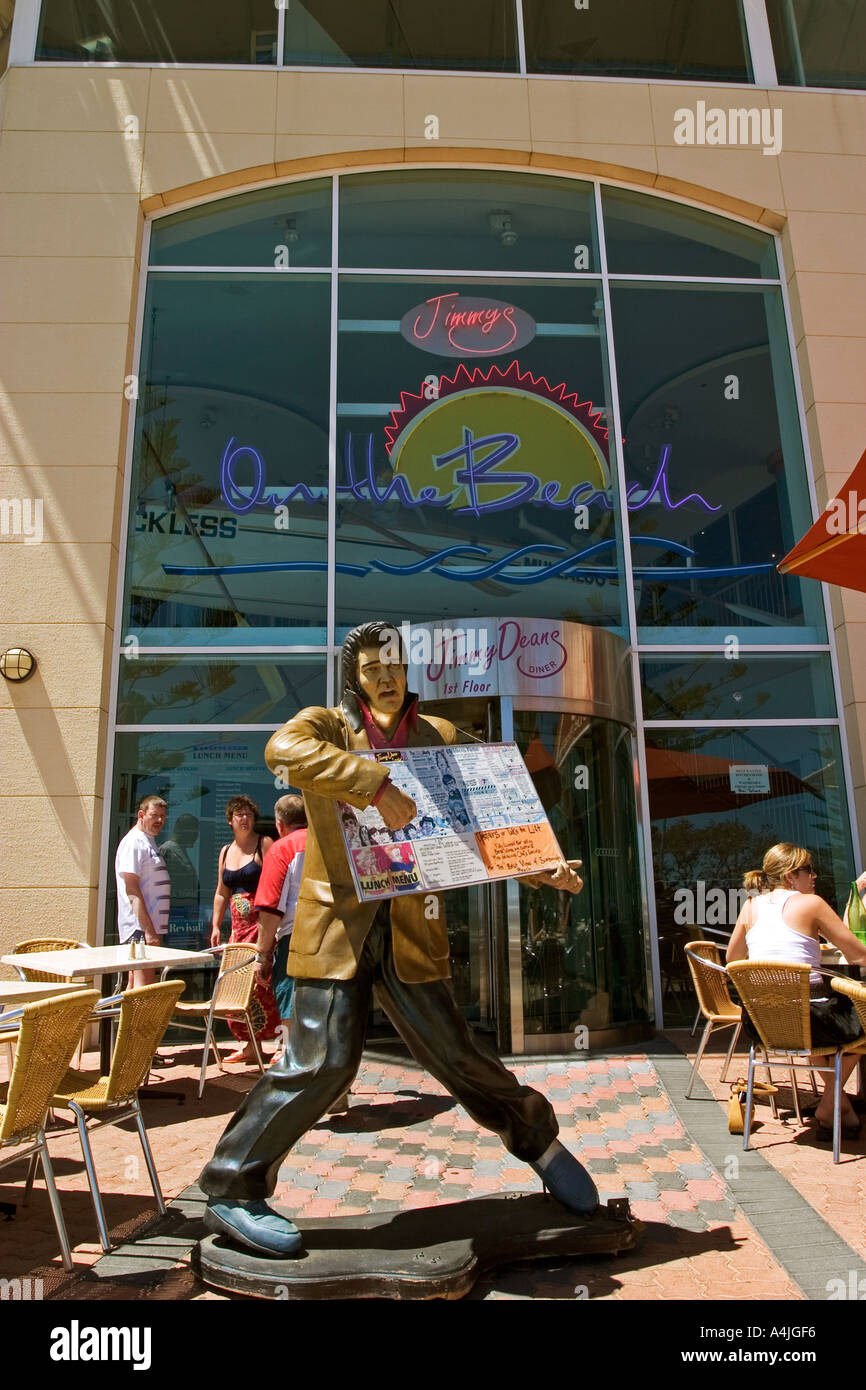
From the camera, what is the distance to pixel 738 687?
8.63 meters

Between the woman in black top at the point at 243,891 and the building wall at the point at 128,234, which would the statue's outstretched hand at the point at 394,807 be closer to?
the woman in black top at the point at 243,891

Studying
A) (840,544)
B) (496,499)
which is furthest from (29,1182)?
(496,499)

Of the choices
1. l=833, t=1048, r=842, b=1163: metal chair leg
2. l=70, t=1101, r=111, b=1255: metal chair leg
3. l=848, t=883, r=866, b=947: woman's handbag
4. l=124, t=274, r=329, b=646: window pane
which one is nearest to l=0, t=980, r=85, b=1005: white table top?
l=70, t=1101, r=111, b=1255: metal chair leg

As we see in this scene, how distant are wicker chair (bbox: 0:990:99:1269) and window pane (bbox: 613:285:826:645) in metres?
6.38

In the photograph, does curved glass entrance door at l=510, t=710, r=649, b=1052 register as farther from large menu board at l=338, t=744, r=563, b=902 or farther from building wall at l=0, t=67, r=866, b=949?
large menu board at l=338, t=744, r=563, b=902

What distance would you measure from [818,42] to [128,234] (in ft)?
23.5

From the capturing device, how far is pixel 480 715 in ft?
23.7

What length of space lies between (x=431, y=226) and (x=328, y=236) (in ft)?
3.30

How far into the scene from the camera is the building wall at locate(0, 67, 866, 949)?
7.94m

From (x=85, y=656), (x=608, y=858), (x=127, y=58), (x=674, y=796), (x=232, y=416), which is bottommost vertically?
(x=608, y=858)

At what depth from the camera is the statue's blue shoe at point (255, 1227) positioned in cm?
299
